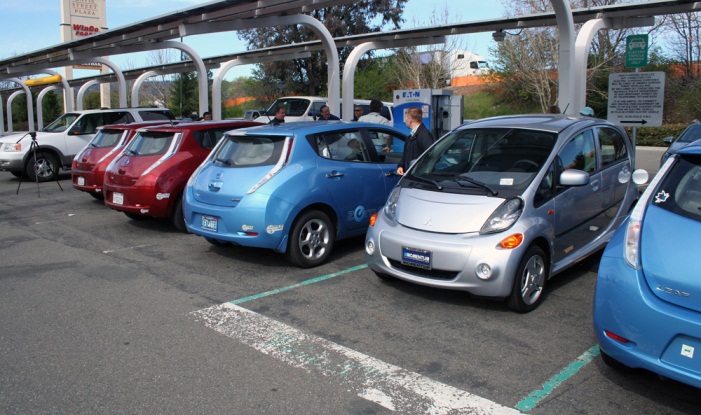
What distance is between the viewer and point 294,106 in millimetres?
20875

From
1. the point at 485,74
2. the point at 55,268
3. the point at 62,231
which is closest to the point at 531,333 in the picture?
the point at 55,268

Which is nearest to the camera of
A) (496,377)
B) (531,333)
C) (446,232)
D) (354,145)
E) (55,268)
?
(496,377)

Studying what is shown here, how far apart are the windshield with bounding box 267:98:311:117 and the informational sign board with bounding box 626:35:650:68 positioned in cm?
1093

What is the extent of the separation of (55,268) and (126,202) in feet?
6.23

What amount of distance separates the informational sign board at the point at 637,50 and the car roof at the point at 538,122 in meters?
6.12

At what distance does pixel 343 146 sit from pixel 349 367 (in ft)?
12.1

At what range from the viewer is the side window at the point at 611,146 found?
21.4 feet

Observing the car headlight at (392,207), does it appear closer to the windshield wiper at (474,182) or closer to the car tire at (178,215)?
the windshield wiper at (474,182)

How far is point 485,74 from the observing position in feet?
142

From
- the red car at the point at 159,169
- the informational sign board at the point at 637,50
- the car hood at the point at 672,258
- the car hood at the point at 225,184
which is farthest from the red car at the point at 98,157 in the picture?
the informational sign board at the point at 637,50

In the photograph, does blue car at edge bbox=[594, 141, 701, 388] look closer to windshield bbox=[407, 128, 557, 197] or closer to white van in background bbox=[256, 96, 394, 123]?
windshield bbox=[407, 128, 557, 197]

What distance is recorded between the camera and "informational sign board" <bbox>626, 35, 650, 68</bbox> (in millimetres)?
11805

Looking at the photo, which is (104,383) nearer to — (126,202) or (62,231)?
(126,202)

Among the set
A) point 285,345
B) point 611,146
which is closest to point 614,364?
point 285,345
